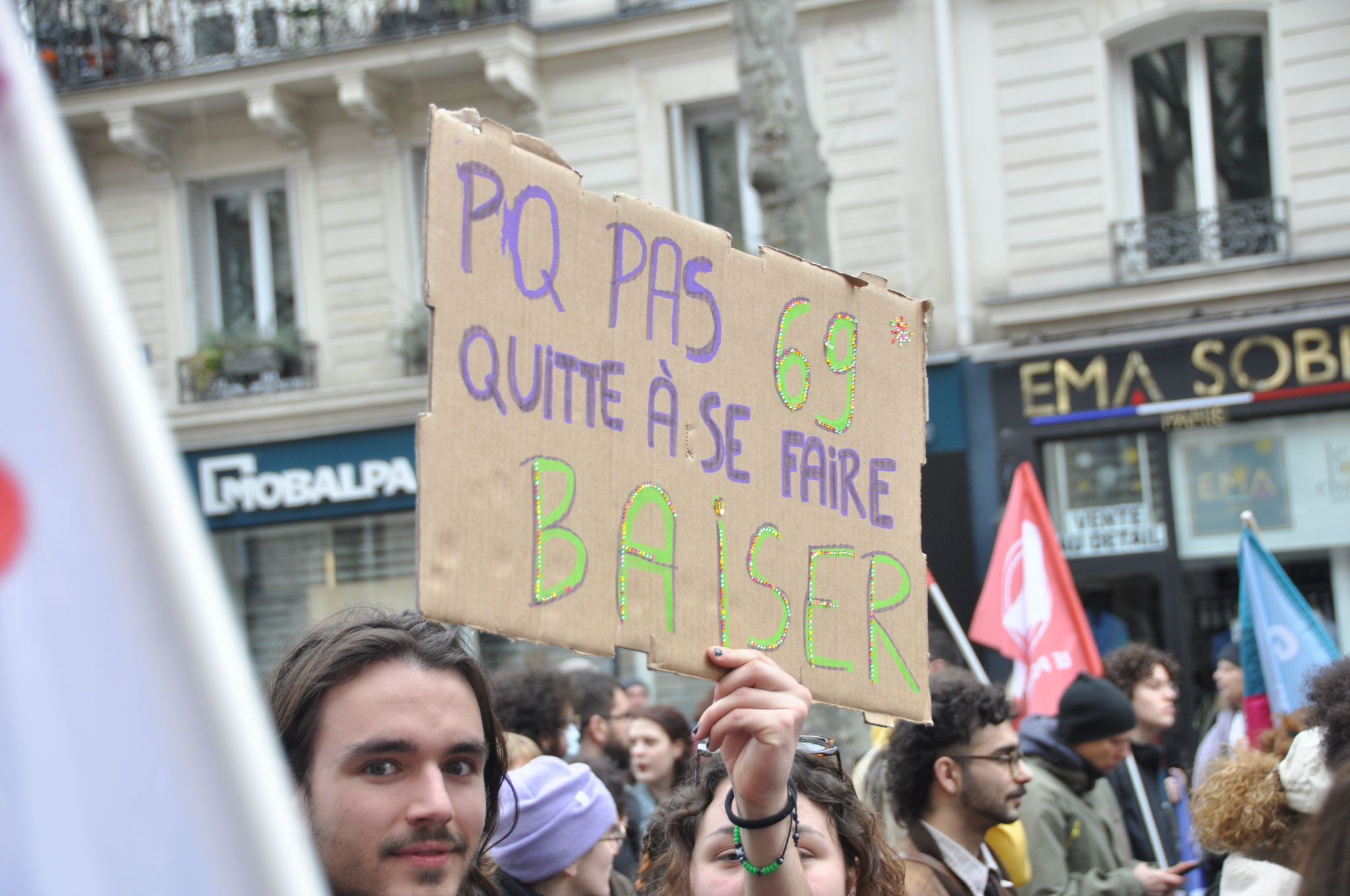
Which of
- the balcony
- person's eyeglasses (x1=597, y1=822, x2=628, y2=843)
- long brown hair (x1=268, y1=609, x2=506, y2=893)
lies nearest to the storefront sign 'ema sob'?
the balcony

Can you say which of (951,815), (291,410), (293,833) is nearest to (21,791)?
(293,833)

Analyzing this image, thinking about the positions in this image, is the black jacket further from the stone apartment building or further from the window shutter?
the window shutter

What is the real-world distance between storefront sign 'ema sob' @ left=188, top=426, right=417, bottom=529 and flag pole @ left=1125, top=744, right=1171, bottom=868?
8543mm

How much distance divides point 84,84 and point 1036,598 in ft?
38.4

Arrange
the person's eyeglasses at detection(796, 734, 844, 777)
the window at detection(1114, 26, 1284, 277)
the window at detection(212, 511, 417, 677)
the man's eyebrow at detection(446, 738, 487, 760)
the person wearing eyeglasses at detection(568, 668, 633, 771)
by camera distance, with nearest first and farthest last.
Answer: the man's eyebrow at detection(446, 738, 487, 760), the person's eyeglasses at detection(796, 734, 844, 777), the person wearing eyeglasses at detection(568, 668, 633, 771), the window at detection(1114, 26, 1284, 277), the window at detection(212, 511, 417, 677)

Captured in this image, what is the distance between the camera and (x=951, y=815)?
3.72m

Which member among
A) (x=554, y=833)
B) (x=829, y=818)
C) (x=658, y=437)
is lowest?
(x=554, y=833)

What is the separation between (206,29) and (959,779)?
1289 centimetres

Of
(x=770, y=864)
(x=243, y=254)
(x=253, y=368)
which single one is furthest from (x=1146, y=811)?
(x=243, y=254)

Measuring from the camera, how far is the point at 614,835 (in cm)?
386

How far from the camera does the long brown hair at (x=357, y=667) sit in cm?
201

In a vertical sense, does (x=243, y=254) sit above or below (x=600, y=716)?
above

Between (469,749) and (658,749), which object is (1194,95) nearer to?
(658,749)

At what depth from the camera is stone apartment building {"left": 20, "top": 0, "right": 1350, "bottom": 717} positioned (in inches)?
432
